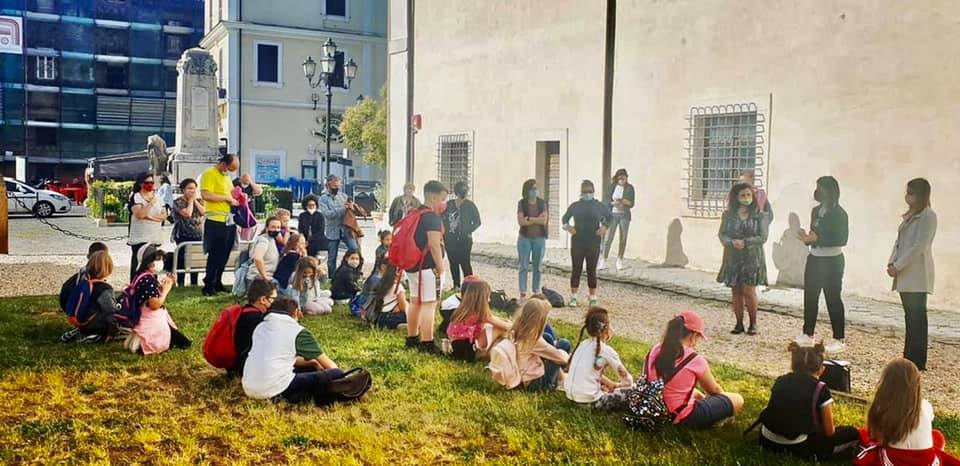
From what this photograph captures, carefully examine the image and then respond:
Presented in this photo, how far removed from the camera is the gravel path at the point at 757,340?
7711 mm

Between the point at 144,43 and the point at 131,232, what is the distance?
167ft

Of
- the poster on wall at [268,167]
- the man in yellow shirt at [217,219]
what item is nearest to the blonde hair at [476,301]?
the man in yellow shirt at [217,219]

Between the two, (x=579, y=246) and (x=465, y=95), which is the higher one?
(x=465, y=95)

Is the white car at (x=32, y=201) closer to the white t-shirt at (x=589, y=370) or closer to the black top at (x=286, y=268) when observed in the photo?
the black top at (x=286, y=268)

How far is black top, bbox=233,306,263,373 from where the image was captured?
6.81 m

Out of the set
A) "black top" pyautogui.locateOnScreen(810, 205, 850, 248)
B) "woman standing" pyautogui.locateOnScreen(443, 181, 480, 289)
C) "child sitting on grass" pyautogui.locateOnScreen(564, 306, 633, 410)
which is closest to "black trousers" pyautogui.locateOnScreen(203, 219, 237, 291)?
"woman standing" pyautogui.locateOnScreen(443, 181, 480, 289)

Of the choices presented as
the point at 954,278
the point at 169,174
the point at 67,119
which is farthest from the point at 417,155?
the point at 67,119

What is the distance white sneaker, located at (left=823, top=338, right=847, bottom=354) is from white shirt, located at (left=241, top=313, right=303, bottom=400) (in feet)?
17.4

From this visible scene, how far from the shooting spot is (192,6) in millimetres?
59000

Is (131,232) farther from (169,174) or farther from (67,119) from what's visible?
(67,119)

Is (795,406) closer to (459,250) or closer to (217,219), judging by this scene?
(459,250)

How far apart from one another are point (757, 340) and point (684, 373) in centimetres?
409

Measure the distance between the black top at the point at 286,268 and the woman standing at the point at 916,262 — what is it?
6395 millimetres

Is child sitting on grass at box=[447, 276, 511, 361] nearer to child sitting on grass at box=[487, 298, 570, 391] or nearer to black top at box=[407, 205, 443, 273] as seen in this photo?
black top at box=[407, 205, 443, 273]
